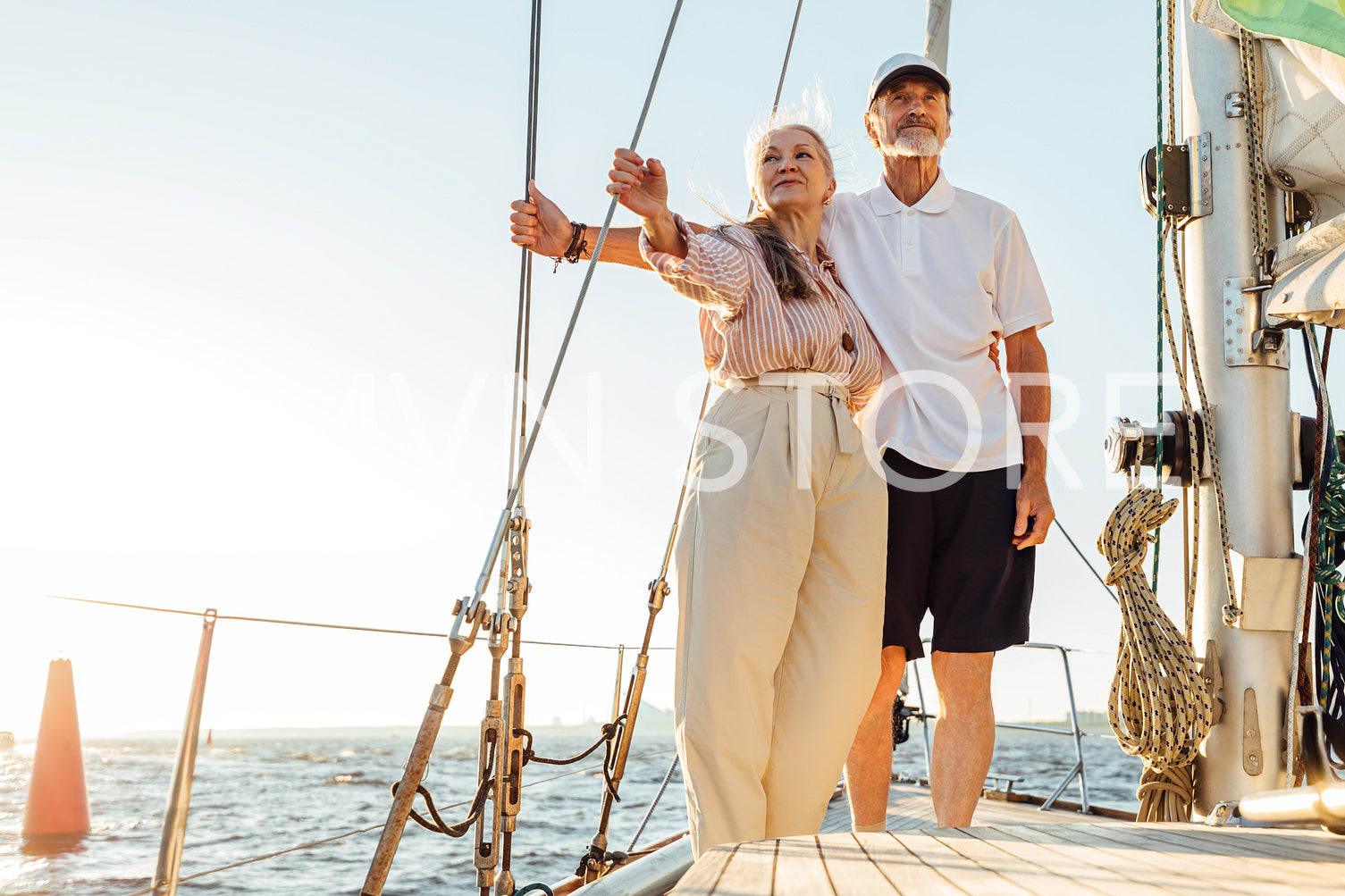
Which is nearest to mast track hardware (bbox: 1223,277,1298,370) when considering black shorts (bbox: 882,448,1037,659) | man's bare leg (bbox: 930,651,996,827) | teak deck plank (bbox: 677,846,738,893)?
black shorts (bbox: 882,448,1037,659)

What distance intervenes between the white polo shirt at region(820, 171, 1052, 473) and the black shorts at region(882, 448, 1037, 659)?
54mm

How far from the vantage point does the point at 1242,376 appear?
2.01 meters

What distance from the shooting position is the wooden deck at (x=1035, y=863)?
2.25 ft

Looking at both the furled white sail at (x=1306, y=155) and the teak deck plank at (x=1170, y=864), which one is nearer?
the teak deck plank at (x=1170, y=864)

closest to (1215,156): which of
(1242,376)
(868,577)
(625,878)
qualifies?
(1242,376)

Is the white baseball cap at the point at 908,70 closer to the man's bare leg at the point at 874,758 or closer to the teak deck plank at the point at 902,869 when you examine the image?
the man's bare leg at the point at 874,758

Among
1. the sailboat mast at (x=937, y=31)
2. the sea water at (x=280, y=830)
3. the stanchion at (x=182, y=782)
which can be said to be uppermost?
the sailboat mast at (x=937, y=31)

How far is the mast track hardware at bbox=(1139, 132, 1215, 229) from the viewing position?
2092mm

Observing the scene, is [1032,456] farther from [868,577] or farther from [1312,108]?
[1312,108]

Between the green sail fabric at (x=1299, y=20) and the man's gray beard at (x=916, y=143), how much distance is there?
21.5 inches

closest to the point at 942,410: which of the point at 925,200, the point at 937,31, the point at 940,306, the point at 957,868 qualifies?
the point at 940,306

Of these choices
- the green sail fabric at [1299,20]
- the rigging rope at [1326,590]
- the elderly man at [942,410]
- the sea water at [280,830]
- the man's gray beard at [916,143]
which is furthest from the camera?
the sea water at [280,830]

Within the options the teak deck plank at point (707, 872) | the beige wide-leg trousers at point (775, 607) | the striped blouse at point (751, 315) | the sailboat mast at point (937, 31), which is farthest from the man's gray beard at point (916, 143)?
the teak deck plank at point (707, 872)

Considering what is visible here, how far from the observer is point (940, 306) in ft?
6.13
